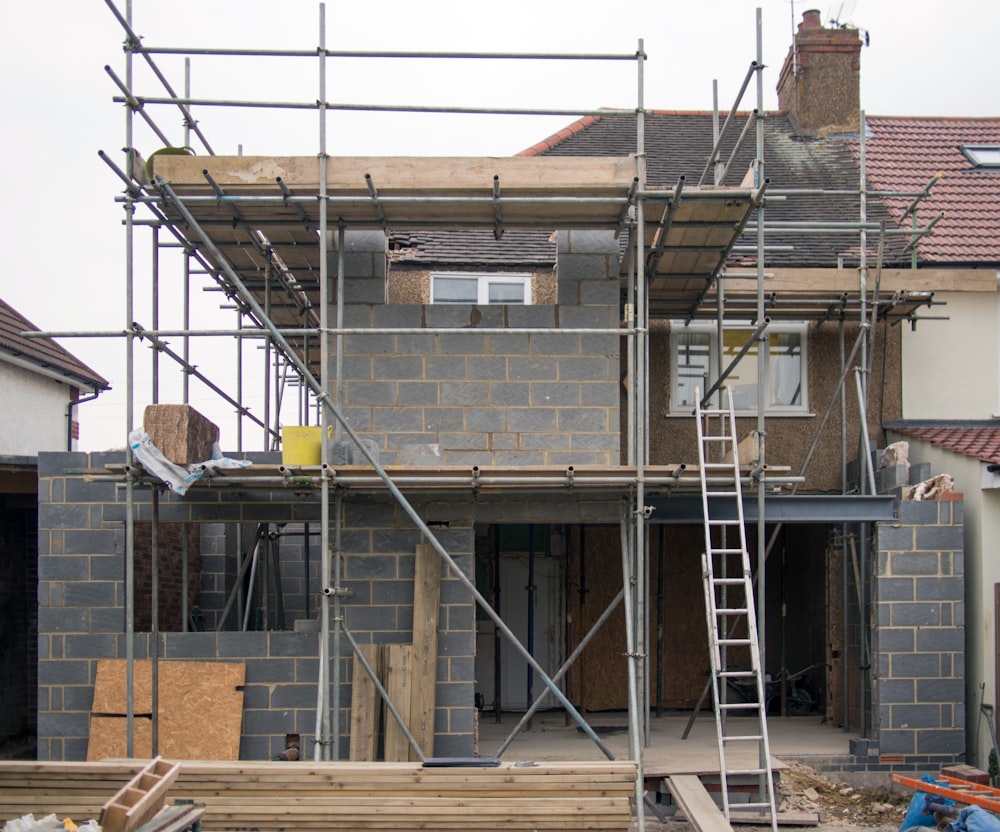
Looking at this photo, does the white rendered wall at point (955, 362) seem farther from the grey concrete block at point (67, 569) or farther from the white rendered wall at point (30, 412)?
the white rendered wall at point (30, 412)

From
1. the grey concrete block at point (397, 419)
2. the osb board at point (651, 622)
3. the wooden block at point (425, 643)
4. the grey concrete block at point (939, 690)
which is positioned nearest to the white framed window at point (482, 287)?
the grey concrete block at point (397, 419)

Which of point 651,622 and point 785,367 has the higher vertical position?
point 785,367

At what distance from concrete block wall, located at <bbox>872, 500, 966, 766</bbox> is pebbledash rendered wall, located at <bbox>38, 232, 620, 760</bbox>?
121 inches

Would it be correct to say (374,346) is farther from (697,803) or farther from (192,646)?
(697,803)

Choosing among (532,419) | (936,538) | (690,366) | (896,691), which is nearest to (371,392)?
(532,419)

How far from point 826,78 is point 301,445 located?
10785 mm

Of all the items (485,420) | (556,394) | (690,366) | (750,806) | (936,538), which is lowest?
(750,806)

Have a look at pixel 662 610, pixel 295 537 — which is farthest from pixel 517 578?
pixel 295 537

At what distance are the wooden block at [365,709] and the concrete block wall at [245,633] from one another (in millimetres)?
187

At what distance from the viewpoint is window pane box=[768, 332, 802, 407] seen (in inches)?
551

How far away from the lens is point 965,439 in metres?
12.8

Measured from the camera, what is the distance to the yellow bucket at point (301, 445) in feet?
32.9

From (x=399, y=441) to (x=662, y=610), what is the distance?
16.7ft

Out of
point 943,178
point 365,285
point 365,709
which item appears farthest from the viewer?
point 943,178
